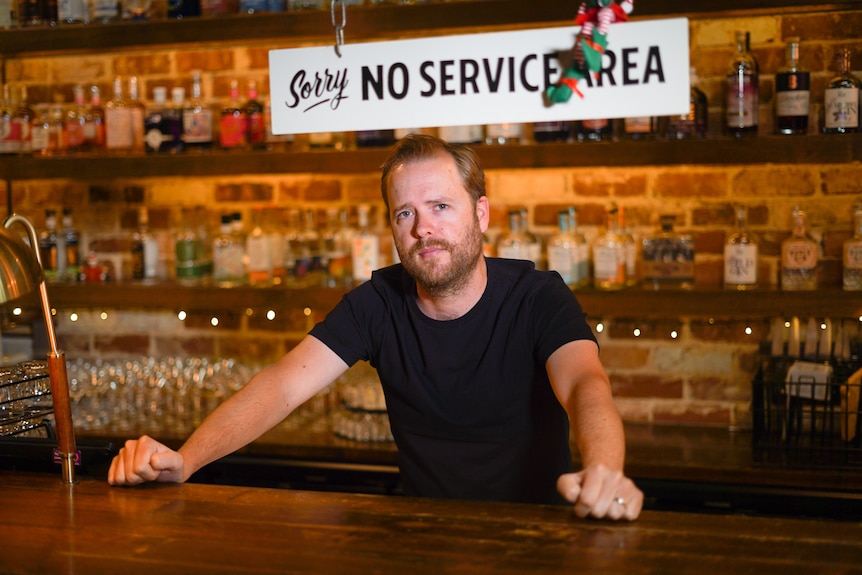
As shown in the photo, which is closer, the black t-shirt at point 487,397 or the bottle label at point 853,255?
the black t-shirt at point 487,397

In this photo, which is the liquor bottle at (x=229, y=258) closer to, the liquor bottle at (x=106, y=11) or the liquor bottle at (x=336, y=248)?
the liquor bottle at (x=336, y=248)

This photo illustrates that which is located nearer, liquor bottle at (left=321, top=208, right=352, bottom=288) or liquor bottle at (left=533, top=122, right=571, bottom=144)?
liquor bottle at (left=533, top=122, right=571, bottom=144)

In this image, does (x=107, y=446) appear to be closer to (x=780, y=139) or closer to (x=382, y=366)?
(x=382, y=366)

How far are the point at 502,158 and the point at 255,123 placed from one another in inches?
34.3

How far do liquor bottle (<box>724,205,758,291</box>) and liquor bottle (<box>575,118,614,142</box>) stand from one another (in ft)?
1.52

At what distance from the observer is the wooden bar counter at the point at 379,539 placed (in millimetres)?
1387

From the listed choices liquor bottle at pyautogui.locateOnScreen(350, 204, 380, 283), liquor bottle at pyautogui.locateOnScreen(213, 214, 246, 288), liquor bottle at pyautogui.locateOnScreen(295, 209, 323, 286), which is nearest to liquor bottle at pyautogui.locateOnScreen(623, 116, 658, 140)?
liquor bottle at pyautogui.locateOnScreen(350, 204, 380, 283)

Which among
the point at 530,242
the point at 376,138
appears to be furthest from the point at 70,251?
the point at 530,242

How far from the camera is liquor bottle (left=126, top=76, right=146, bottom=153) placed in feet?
11.2

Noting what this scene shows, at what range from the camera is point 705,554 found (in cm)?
140

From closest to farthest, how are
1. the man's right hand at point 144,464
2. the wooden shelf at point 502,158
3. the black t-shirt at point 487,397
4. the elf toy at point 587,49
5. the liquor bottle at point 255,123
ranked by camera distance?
the man's right hand at point 144,464
the elf toy at point 587,49
the black t-shirt at point 487,397
the wooden shelf at point 502,158
the liquor bottle at point 255,123

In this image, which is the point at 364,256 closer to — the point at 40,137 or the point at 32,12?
the point at 40,137

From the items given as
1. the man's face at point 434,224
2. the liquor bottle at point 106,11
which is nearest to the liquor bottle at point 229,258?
the liquor bottle at point 106,11

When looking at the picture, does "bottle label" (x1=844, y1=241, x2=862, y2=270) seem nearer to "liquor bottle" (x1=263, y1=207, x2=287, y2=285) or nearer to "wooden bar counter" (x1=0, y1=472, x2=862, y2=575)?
"wooden bar counter" (x1=0, y1=472, x2=862, y2=575)
